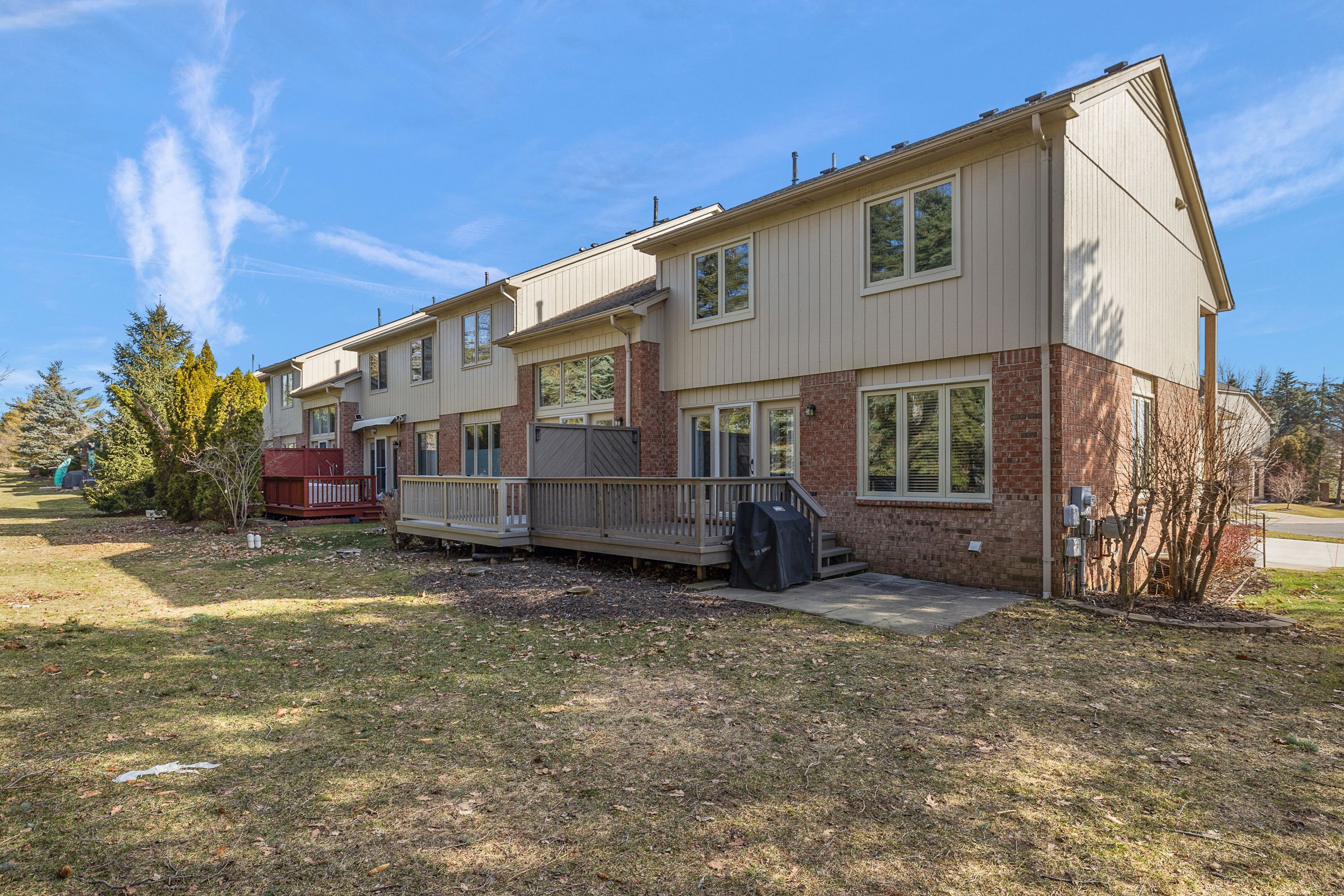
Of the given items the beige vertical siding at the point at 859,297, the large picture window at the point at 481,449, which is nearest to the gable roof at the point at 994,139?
the beige vertical siding at the point at 859,297

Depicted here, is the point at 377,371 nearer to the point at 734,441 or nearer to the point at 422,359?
the point at 422,359

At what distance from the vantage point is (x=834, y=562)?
10750mm

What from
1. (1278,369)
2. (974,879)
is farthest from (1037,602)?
(1278,369)

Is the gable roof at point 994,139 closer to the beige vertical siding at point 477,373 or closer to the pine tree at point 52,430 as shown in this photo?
the beige vertical siding at point 477,373

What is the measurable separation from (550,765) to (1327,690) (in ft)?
19.2

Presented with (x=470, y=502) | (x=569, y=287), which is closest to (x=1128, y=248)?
(x=569, y=287)

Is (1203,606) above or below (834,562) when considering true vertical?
below

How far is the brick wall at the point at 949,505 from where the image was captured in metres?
9.05

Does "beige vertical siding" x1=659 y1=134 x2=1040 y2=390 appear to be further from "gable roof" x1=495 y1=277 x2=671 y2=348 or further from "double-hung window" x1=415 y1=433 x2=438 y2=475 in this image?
"double-hung window" x1=415 y1=433 x2=438 y2=475

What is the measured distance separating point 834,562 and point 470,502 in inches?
261

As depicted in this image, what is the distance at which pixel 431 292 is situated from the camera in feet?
103

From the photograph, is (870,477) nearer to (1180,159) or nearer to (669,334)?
(669,334)

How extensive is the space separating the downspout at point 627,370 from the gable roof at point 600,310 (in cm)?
37

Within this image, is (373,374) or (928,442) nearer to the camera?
(928,442)
